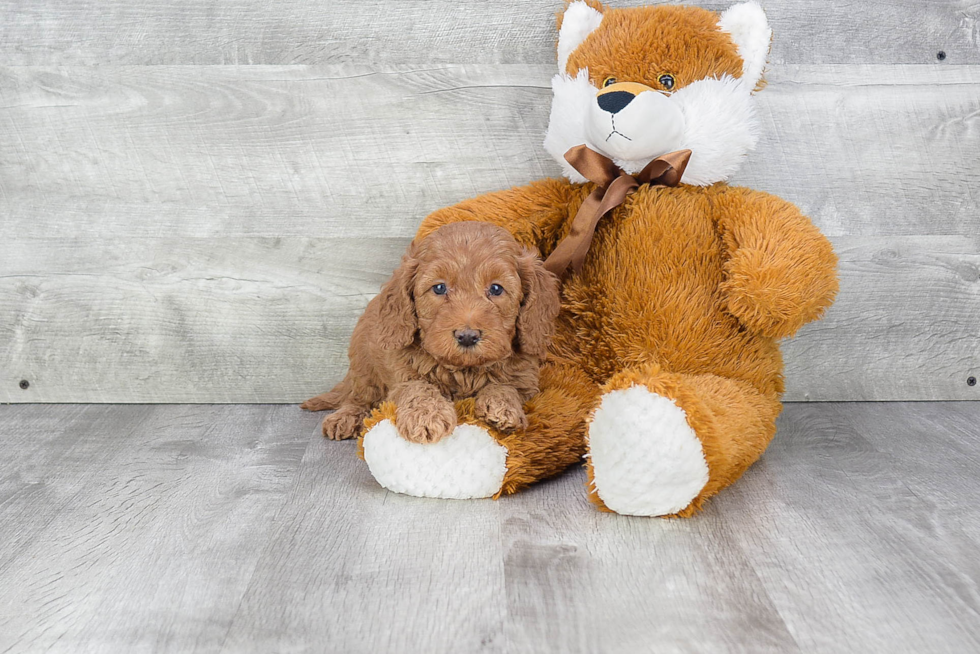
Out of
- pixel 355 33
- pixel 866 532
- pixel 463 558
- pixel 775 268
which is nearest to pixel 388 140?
pixel 355 33

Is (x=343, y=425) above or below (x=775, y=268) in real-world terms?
below

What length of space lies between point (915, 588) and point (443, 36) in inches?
48.7

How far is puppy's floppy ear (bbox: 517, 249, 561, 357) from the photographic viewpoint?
122 centimetres

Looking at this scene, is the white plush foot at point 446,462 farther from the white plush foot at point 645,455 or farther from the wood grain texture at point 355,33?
the wood grain texture at point 355,33

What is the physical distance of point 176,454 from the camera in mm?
1440

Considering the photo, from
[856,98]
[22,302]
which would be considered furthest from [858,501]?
[22,302]

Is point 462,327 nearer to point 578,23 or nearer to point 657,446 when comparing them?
point 657,446

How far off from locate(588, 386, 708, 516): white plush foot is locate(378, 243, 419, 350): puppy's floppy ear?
304mm

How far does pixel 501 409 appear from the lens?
119cm

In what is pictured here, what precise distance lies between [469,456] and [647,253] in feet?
1.46

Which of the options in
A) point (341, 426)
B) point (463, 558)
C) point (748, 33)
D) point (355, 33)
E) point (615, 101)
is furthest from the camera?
point (355, 33)

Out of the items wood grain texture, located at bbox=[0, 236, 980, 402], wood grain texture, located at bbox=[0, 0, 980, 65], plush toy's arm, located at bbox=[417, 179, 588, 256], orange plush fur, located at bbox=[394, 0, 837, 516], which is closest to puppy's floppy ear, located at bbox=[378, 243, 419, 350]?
orange plush fur, located at bbox=[394, 0, 837, 516]

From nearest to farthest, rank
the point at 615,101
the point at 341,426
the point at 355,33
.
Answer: the point at 615,101
the point at 341,426
the point at 355,33

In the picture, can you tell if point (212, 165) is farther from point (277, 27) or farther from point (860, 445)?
point (860, 445)
